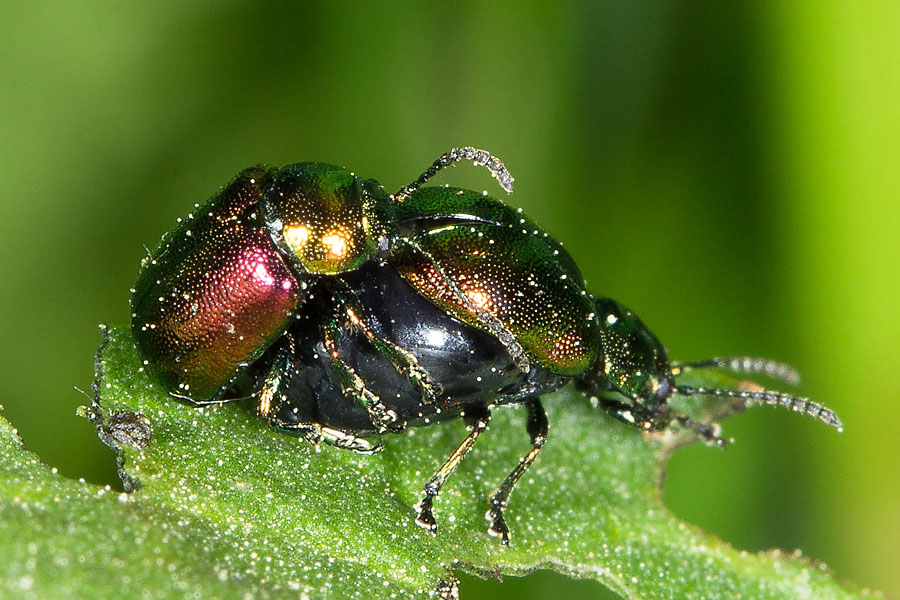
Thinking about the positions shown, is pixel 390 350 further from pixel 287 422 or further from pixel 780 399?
pixel 780 399

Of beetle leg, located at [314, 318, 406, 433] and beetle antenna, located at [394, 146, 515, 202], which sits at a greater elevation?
beetle antenna, located at [394, 146, 515, 202]

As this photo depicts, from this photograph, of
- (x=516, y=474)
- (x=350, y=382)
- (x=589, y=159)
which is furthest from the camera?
(x=589, y=159)

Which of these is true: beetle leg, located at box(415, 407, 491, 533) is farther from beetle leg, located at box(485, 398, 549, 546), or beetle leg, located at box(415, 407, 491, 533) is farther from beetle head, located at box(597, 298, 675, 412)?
beetle head, located at box(597, 298, 675, 412)

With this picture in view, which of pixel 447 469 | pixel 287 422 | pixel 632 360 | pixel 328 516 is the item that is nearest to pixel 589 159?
pixel 632 360

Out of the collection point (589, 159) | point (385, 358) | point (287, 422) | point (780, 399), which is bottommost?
point (287, 422)

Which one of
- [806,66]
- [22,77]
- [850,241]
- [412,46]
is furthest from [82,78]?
[850,241]

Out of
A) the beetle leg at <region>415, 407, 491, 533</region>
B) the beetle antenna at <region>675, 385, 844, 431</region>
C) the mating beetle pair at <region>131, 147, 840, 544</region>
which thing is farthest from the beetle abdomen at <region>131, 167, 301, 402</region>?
the beetle antenna at <region>675, 385, 844, 431</region>
